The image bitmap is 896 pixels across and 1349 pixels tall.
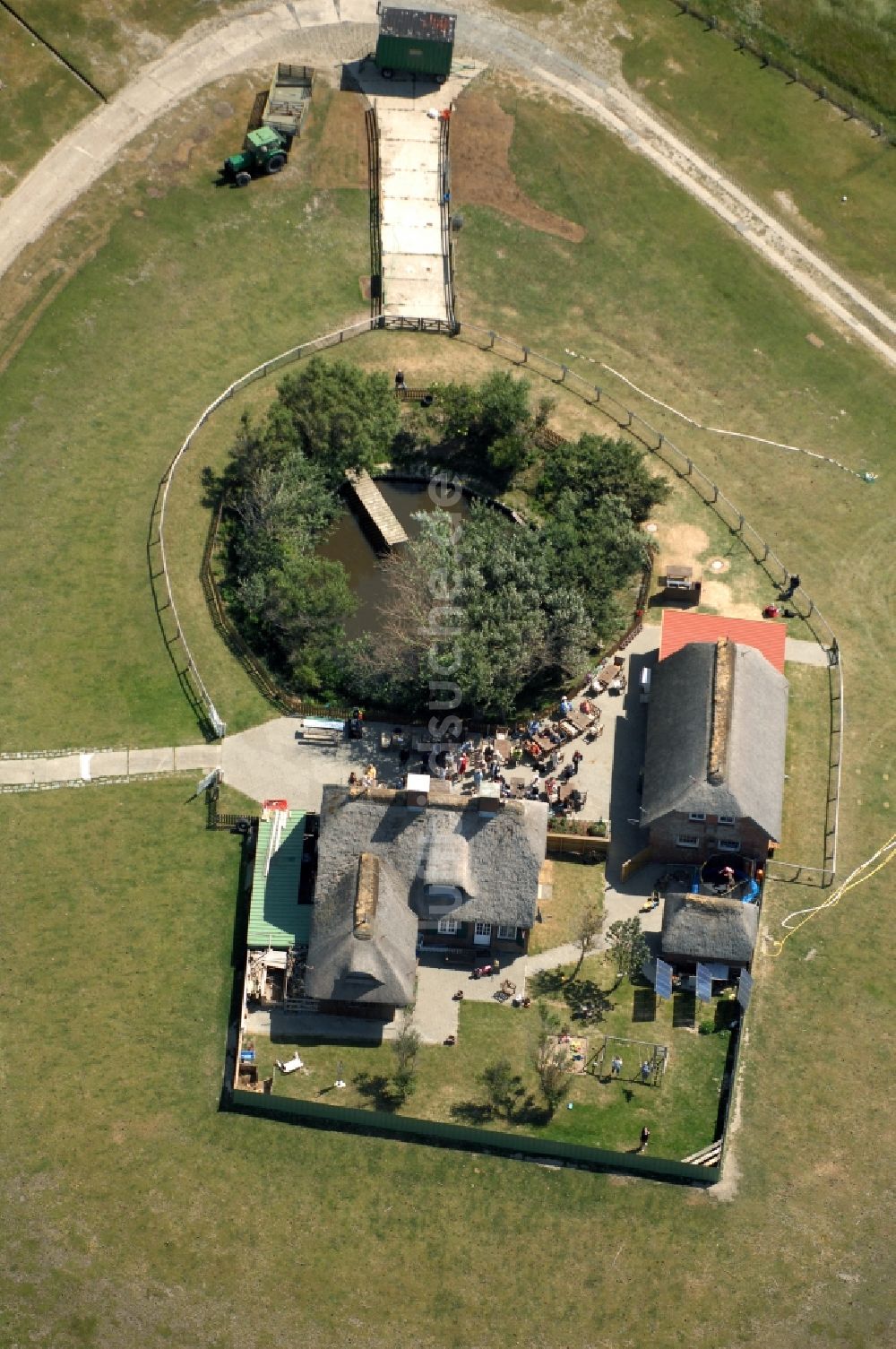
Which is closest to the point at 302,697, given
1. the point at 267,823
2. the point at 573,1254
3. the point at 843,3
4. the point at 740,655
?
the point at 267,823

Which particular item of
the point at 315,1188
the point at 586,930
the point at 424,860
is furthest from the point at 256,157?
the point at 315,1188

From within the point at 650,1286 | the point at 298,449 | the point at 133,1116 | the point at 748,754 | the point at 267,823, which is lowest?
the point at 650,1286

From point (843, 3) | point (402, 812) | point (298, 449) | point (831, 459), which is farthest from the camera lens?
point (843, 3)

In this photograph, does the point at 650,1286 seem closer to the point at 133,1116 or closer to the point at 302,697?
the point at 133,1116

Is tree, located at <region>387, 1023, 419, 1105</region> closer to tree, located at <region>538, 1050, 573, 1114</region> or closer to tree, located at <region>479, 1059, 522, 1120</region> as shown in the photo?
tree, located at <region>479, 1059, 522, 1120</region>

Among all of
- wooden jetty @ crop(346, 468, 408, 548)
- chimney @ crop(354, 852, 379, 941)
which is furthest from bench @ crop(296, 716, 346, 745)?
wooden jetty @ crop(346, 468, 408, 548)
